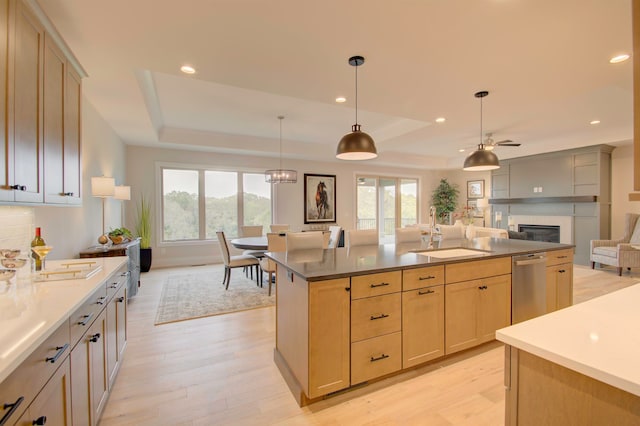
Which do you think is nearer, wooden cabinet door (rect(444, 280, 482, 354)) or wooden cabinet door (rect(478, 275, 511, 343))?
wooden cabinet door (rect(444, 280, 482, 354))

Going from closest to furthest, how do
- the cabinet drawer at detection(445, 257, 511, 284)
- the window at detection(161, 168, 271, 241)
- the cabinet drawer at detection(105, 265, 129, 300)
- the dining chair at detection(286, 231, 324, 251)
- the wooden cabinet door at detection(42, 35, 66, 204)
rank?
the wooden cabinet door at detection(42, 35, 66, 204), the cabinet drawer at detection(105, 265, 129, 300), the cabinet drawer at detection(445, 257, 511, 284), the dining chair at detection(286, 231, 324, 251), the window at detection(161, 168, 271, 241)

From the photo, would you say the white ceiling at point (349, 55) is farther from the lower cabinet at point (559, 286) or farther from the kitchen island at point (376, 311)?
the lower cabinet at point (559, 286)

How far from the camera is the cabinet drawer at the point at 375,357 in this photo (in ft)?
6.63

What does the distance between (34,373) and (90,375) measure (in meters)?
0.69

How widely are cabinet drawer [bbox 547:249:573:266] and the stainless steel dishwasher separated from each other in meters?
0.12

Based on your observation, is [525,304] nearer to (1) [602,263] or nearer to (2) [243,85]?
(2) [243,85]

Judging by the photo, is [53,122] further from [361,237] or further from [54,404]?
Result: [361,237]

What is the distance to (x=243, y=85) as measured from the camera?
307cm

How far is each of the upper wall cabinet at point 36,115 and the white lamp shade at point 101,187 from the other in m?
1.36

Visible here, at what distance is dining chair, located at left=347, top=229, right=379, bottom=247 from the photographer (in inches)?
131

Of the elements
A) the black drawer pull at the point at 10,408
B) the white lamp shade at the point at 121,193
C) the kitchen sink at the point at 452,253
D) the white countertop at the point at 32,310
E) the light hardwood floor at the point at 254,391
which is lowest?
the light hardwood floor at the point at 254,391

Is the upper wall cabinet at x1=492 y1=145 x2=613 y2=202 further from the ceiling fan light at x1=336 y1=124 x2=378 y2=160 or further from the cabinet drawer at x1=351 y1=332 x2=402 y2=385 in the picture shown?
the cabinet drawer at x1=351 y1=332 x2=402 y2=385

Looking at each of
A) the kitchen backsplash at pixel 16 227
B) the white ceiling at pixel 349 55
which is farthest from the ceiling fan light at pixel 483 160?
the kitchen backsplash at pixel 16 227

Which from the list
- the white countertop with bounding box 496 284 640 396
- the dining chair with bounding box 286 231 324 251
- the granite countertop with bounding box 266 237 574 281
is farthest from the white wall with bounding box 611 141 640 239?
the dining chair with bounding box 286 231 324 251
